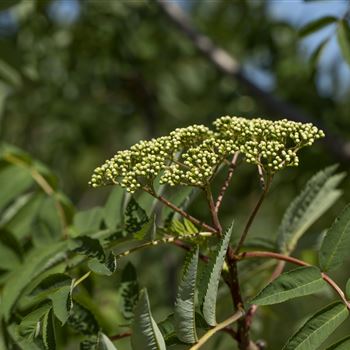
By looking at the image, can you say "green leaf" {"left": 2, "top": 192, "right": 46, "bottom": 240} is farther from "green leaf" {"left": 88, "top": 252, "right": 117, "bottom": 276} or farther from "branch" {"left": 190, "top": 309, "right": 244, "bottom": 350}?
"branch" {"left": 190, "top": 309, "right": 244, "bottom": 350}

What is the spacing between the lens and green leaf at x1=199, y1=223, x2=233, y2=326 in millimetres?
1192

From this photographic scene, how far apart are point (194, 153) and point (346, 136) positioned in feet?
6.01

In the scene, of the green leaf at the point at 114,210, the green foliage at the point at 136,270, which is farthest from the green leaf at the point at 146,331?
the green leaf at the point at 114,210

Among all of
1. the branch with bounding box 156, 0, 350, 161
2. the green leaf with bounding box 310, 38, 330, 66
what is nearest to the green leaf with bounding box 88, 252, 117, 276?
the green leaf with bounding box 310, 38, 330, 66

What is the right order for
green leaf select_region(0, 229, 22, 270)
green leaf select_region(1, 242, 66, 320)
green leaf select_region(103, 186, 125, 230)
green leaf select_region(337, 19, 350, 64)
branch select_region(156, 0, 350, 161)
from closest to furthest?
green leaf select_region(1, 242, 66, 320), green leaf select_region(103, 186, 125, 230), green leaf select_region(0, 229, 22, 270), green leaf select_region(337, 19, 350, 64), branch select_region(156, 0, 350, 161)

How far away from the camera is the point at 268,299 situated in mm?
1224

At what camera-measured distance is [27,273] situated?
1.54 metres

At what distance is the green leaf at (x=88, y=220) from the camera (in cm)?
178

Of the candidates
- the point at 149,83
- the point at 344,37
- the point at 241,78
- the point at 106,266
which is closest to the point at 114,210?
the point at 106,266

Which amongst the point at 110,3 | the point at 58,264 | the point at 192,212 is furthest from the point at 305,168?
the point at 110,3

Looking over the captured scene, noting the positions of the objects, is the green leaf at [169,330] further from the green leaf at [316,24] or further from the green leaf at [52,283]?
the green leaf at [316,24]

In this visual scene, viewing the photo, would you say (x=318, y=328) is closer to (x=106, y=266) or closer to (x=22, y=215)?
(x=106, y=266)

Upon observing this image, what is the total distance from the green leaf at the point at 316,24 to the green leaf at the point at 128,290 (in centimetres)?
113

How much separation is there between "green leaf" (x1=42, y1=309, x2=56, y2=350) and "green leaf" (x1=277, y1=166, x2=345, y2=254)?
0.67 m
